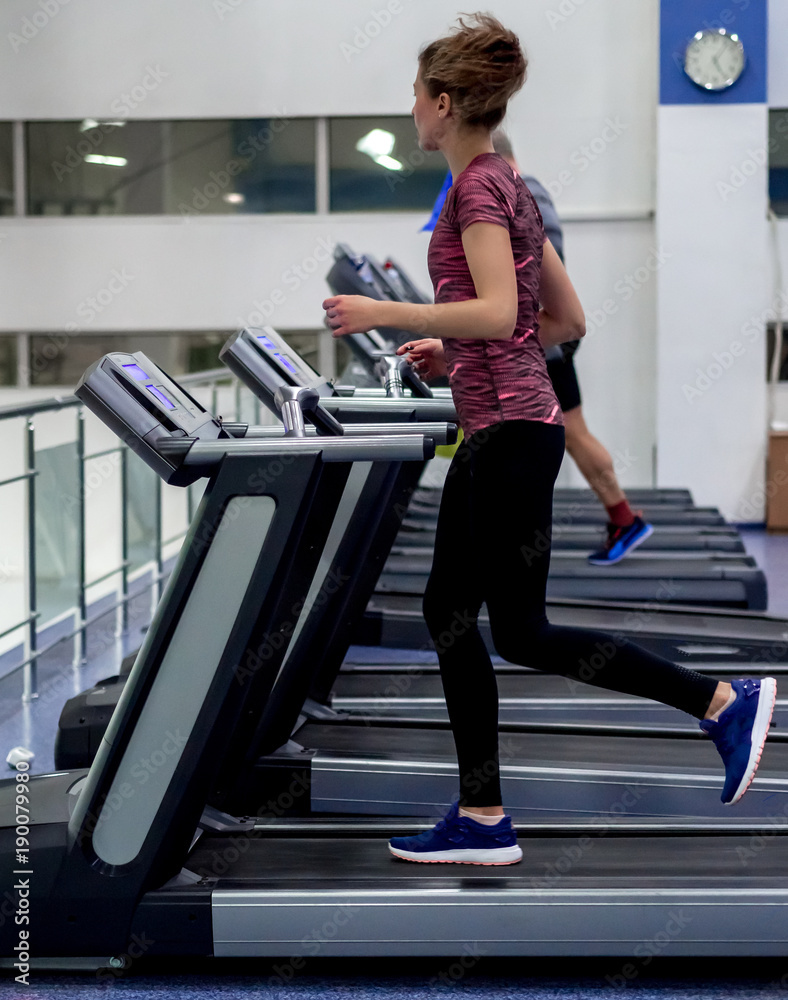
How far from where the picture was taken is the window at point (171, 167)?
6.90 metres

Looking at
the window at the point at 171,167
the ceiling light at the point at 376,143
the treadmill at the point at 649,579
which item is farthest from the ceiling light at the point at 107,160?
the treadmill at the point at 649,579

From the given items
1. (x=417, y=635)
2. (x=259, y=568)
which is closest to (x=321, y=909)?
(x=259, y=568)

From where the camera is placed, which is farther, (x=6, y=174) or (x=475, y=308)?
(x=6, y=174)

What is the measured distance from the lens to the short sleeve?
1.54 m

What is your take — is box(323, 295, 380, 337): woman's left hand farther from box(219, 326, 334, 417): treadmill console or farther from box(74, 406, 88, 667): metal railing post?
box(74, 406, 88, 667): metal railing post

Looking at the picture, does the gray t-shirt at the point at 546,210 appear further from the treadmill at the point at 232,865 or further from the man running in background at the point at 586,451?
the treadmill at the point at 232,865

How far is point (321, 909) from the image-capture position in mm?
1594

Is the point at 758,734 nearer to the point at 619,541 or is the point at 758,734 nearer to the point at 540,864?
the point at 540,864

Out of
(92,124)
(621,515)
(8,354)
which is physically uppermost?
(92,124)

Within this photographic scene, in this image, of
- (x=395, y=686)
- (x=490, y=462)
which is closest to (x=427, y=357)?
(x=490, y=462)

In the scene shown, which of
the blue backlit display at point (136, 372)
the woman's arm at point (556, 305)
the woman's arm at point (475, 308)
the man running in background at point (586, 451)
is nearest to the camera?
the woman's arm at point (475, 308)

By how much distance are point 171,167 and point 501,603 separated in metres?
5.92

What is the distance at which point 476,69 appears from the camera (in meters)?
1.54

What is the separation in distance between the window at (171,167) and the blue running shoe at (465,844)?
226 inches
